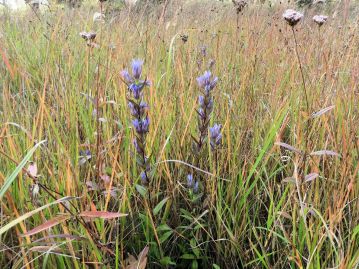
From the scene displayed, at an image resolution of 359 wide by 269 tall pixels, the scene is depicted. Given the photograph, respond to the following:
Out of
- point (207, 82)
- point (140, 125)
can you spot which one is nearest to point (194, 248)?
point (140, 125)

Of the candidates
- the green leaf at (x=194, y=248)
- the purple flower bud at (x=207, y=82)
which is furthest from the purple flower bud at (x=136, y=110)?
the green leaf at (x=194, y=248)

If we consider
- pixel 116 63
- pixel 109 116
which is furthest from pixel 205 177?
pixel 116 63

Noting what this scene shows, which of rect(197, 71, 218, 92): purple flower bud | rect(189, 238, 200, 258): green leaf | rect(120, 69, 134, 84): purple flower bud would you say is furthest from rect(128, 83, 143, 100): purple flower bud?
rect(189, 238, 200, 258): green leaf

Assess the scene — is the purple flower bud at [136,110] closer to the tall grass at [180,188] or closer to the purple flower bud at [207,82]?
the tall grass at [180,188]

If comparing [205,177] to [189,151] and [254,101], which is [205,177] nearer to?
[189,151]

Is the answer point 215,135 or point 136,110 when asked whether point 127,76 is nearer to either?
point 136,110

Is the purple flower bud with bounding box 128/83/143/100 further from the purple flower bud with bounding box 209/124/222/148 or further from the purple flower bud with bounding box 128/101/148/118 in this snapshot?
the purple flower bud with bounding box 209/124/222/148

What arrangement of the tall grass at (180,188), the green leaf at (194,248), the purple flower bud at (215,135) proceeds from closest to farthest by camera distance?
the tall grass at (180,188) → the green leaf at (194,248) → the purple flower bud at (215,135)

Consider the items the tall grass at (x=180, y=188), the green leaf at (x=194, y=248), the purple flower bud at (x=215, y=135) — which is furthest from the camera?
the purple flower bud at (x=215, y=135)

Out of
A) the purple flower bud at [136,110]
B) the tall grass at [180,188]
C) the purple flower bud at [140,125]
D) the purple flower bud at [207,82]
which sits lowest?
the tall grass at [180,188]

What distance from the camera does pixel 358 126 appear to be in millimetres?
1328

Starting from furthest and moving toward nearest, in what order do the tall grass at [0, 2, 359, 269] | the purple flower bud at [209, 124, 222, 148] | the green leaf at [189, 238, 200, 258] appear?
the purple flower bud at [209, 124, 222, 148]
the green leaf at [189, 238, 200, 258]
the tall grass at [0, 2, 359, 269]

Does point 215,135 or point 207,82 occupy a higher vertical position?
point 207,82

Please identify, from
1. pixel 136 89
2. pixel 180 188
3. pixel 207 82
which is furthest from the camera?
pixel 180 188
